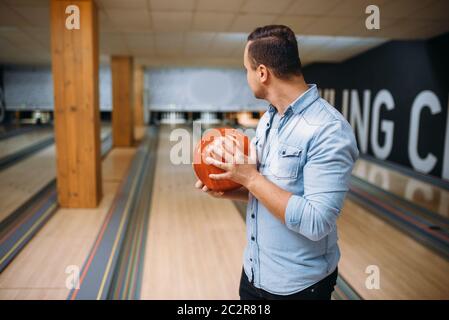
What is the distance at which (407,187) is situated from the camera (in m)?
4.96

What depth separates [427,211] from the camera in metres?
3.93

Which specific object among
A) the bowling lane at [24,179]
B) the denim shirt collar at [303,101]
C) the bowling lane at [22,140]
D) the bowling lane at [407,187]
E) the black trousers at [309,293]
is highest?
the denim shirt collar at [303,101]

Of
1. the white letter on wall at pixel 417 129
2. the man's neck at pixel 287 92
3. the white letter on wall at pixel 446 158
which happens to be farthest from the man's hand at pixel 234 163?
the white letter on wall at pixel 417 129

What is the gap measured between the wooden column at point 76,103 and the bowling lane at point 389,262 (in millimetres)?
2292

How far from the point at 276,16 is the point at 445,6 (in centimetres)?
155

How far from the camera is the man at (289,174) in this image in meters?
0.81

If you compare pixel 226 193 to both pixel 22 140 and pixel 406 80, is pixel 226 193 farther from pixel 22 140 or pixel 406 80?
pixel 22 140

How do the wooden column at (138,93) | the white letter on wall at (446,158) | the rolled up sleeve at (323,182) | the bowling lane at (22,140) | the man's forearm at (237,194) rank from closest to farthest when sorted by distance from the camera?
1. the rolled up sleeve at (323,182)
2. the man's forearm at (237,194)
3. the white letter on wall at (446,158)
4. the bowling lane at (22,140)
5. the wooden column at (138,93)

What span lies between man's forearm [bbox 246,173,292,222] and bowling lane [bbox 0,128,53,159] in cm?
639

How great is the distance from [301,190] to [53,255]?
233cm

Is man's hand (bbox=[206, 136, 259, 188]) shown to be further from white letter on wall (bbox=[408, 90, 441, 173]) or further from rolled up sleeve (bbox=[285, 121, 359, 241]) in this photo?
white letter on wall (bbox=[408, 90, 441, 173])

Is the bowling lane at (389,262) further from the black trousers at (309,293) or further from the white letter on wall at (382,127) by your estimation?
the white letter on wall at (382,127)

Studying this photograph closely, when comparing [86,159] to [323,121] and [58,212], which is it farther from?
[323,121]
